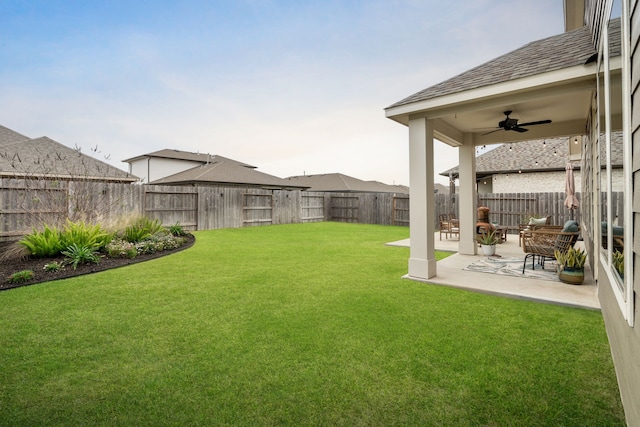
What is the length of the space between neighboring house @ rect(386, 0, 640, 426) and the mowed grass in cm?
44

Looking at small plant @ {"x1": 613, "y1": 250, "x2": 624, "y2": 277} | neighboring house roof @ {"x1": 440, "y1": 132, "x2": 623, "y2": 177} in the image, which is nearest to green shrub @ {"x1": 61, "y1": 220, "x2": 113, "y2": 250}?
small plant @ {"x1": 613, "y1": 250, "x2": 624, "y2": 277}

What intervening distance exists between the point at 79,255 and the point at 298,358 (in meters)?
5.56

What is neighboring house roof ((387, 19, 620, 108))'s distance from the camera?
4.02m

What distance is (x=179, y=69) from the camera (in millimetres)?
13000

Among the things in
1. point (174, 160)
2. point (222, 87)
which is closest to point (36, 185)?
point (222, 87)

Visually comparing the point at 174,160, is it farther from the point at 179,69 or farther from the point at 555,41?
the point at 555,41

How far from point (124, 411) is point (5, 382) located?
1035mm

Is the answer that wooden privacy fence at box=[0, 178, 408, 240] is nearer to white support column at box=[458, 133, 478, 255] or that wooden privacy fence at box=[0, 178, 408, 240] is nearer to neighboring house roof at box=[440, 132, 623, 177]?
neighboring house roof at box=[440, 132, 623, 177]

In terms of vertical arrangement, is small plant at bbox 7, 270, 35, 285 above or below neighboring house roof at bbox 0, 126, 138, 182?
below

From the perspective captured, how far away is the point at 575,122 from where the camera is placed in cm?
661

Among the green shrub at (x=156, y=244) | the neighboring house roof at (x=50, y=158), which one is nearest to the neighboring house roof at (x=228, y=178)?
the neighboring house roof at (x=50, y=158)

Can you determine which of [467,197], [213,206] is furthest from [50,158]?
[467,197]

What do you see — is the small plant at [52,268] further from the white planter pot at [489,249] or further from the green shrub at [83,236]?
the white planter pot at [489,249]

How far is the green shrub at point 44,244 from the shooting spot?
6281mm
